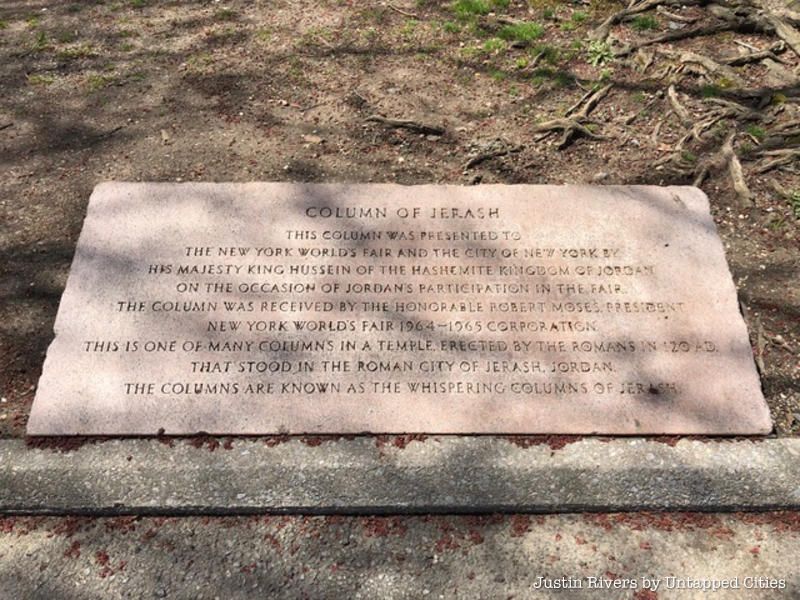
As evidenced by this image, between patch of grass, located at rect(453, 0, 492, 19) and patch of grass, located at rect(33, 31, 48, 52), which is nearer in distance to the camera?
patch of grass, located at rect(33, 31, 48, 52)

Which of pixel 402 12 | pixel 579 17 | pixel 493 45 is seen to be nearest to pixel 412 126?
pixel 493 45

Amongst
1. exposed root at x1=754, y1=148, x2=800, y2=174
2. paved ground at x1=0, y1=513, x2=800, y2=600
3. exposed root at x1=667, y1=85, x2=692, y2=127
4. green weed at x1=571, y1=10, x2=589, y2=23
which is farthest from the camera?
green weed at x1=571, y1=10, x2=589, y2=23

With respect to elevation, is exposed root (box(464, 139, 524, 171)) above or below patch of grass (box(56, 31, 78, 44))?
below

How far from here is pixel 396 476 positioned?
3.31 m

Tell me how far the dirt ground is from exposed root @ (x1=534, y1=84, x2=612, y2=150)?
0.02 m

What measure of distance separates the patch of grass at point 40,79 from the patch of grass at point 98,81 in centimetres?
29

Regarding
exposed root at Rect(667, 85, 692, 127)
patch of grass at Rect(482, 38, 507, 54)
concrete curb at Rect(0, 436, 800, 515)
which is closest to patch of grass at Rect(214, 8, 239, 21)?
patch of grass at Rect(482, 38, 507, 54)

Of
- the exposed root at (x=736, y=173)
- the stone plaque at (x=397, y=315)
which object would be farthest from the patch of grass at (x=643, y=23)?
the stone plaque at (x=397, y=315)

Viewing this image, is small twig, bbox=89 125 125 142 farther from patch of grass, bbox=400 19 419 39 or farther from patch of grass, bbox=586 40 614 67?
patch of grass, bbox=586 40 614 67

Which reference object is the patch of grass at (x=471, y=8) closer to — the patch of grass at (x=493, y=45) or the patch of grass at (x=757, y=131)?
the patch of grass at (x=493, y=45)

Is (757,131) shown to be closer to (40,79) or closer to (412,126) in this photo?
(412,126)

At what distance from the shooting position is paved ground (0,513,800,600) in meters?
3.01

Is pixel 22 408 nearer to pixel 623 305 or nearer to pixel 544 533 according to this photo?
pixel 544 533

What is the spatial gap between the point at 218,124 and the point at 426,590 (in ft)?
11.7
